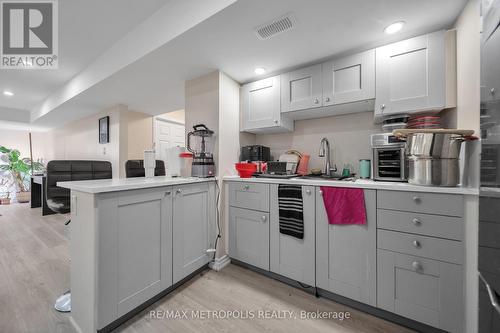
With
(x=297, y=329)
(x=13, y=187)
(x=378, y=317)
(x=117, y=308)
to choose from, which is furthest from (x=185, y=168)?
(x=13, y=187)

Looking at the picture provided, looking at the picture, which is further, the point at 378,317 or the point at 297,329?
the point at 378,317

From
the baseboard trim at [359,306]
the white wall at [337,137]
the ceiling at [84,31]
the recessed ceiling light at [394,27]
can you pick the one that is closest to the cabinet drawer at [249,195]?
the baseboard trim at [359,306]

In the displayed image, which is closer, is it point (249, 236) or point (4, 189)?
point (249, 236)

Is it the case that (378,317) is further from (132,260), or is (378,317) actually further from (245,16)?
(245,16)

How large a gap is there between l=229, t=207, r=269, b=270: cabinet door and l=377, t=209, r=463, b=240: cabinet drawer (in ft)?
3.05

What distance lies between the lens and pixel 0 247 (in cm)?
244

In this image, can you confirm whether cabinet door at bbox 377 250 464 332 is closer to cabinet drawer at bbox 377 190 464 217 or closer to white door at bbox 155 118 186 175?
cabinet drawer at bbox 377 190 464 217

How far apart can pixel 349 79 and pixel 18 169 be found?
26.8 ft

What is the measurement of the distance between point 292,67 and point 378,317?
89.8 inches

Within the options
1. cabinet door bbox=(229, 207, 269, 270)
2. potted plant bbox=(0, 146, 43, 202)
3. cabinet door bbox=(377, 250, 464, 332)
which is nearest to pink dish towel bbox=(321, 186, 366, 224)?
cabinet door bbox=(377, 250, 464, 332)

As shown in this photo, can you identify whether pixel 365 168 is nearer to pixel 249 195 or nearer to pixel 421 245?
pixel 421 245

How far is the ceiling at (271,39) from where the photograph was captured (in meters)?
1.26

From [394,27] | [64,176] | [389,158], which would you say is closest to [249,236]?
[389,158]

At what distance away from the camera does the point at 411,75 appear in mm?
1503
